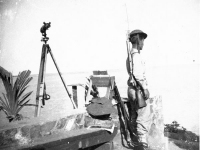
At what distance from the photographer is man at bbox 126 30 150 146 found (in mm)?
2451

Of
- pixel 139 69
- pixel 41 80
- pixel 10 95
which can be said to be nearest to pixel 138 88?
pixel 139 69

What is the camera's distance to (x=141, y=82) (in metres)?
2.44

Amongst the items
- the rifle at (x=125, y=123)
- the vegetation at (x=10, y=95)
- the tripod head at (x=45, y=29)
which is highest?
the tripod head at (x=45, y=29)

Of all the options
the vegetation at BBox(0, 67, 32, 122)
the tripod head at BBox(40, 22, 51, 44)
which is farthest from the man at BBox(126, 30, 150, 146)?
the vegetation at BBox(0, 67, 32, 122)

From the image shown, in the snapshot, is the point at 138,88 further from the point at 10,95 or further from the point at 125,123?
the point at 10,95

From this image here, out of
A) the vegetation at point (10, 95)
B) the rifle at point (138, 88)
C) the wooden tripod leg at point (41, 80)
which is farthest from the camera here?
the vegetation at point (10, 95)

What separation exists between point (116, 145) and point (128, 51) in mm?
1855

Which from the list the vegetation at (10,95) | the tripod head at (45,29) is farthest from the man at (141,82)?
the vegetation at (10,95)

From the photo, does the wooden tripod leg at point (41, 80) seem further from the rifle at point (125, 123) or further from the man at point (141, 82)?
the man at point (141, 82)

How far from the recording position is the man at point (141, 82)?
2451 mm

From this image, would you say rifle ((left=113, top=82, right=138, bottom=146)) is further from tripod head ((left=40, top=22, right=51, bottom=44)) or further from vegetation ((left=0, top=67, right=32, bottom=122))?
vegetation ((left=0, top=67, right=32, bottom=122))

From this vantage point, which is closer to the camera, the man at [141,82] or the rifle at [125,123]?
the man at [141,82]

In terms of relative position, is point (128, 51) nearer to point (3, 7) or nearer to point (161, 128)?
point (161, 128)

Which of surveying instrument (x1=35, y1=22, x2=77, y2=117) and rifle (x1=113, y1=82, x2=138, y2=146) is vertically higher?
surveying instrument (x1=35, y1=22, x2=77, y2=117)
